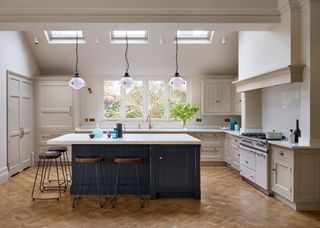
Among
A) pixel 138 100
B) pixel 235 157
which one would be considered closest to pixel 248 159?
pixel 235 157

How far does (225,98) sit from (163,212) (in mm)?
4412

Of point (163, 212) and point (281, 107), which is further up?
point (281, 107)

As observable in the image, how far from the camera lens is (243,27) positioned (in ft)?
16.1

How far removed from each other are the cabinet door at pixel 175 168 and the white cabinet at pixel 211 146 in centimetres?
280

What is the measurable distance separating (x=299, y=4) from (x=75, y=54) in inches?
205

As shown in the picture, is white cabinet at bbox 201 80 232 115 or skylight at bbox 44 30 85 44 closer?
skylight at bbox 44 30 85 44

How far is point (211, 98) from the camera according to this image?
791 cm

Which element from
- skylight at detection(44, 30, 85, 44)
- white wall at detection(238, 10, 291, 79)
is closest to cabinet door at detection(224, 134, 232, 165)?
white wall at detection(238, 10, 291, 79)

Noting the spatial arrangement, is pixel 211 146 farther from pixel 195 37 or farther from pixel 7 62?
pixel 7 62

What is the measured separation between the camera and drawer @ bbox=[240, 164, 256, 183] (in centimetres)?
546

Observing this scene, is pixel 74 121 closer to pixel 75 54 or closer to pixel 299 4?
pixel 75 54

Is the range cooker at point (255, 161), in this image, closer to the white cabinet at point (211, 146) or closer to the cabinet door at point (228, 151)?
the cabinet door at point (228, 151)

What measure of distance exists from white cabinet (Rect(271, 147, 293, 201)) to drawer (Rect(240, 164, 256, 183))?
0.63m

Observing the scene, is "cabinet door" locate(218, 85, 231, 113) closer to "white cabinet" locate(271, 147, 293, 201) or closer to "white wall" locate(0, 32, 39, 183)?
"white cabinet" locate(271, 147, 293, 201)
